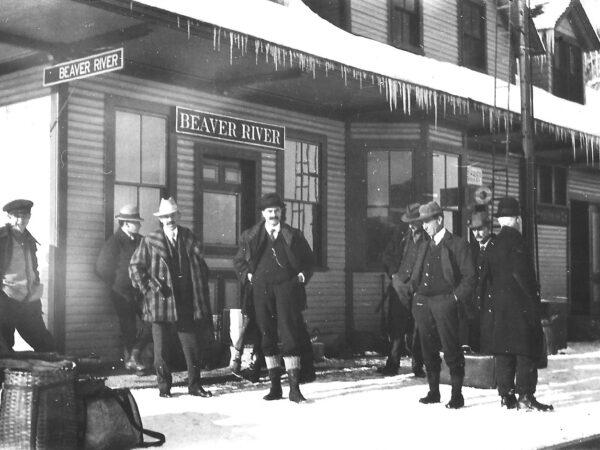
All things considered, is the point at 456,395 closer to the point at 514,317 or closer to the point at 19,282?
the point at 514,317

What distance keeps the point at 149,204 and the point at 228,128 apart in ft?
5.11

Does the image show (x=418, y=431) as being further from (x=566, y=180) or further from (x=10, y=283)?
(x=566, y=180)

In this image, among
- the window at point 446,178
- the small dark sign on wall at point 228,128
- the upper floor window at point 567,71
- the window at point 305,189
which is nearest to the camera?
the small dark sign on wall at point 228,128

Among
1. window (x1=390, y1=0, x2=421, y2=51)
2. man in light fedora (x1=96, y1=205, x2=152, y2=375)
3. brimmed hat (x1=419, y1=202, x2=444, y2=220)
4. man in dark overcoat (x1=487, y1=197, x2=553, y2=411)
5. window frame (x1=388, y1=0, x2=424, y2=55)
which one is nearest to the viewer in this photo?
man in dark overcoat (x1=487, y1=197, x2=553, y2=411)

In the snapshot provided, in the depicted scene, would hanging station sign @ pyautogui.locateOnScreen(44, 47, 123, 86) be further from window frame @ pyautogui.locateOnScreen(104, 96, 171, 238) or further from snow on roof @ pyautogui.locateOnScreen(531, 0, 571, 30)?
snow on roof @ pyautogui.locateOnScreen(531, 0, 571, 30)

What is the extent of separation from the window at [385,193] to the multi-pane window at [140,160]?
4013mm

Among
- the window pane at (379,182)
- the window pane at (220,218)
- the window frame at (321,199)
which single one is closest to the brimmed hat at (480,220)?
the window pane at (379,182)

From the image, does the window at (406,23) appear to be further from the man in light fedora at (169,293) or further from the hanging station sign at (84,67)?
the man in light fedora at (169,293)

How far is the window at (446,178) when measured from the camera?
1492cm

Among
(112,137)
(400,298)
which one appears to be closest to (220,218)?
(112,137)

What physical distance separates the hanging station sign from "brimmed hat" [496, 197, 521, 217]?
3.88 metres

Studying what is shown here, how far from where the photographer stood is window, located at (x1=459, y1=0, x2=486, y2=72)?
1752cm

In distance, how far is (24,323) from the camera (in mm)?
9086

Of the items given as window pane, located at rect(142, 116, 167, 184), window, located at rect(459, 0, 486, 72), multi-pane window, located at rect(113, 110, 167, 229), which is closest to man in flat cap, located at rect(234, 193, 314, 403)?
multi-pane window, located at rect(113, 110, 167, 229)
